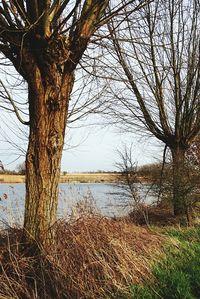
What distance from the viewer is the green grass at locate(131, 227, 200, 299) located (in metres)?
4.06

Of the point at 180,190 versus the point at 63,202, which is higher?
the point at 180,190

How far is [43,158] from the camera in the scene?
4.71 meters

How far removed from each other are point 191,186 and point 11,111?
595 centimetres

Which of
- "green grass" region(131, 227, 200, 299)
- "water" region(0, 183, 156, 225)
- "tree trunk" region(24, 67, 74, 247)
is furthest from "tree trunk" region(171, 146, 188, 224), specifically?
"tree trunk" region(24, 67, 74, 247)

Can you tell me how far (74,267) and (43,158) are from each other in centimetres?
132

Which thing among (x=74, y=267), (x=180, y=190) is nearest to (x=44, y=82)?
(x=74, y=267)

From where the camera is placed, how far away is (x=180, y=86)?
12.5m

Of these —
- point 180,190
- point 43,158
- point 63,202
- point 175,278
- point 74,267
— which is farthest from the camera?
point 180,190

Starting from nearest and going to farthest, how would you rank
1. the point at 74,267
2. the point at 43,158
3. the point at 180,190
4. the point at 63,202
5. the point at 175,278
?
the point at 175,278, the point at 74,267, the point at 43,158, the point at 63,202, the point at 180,190

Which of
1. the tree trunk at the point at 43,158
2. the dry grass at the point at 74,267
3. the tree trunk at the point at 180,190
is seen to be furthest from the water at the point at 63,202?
the tree trunk at the point at 180,190

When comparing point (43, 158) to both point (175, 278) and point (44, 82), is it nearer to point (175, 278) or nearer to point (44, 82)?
point (44, 82)

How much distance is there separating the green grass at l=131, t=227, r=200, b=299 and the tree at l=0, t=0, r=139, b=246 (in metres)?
1.32

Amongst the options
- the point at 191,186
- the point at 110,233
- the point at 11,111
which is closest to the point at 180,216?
the point at 191,186

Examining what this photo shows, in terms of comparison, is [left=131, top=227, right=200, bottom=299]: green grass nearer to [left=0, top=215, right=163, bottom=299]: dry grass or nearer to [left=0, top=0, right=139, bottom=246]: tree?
[left=0, top=215, right=163, bottom=299]: dry grass
